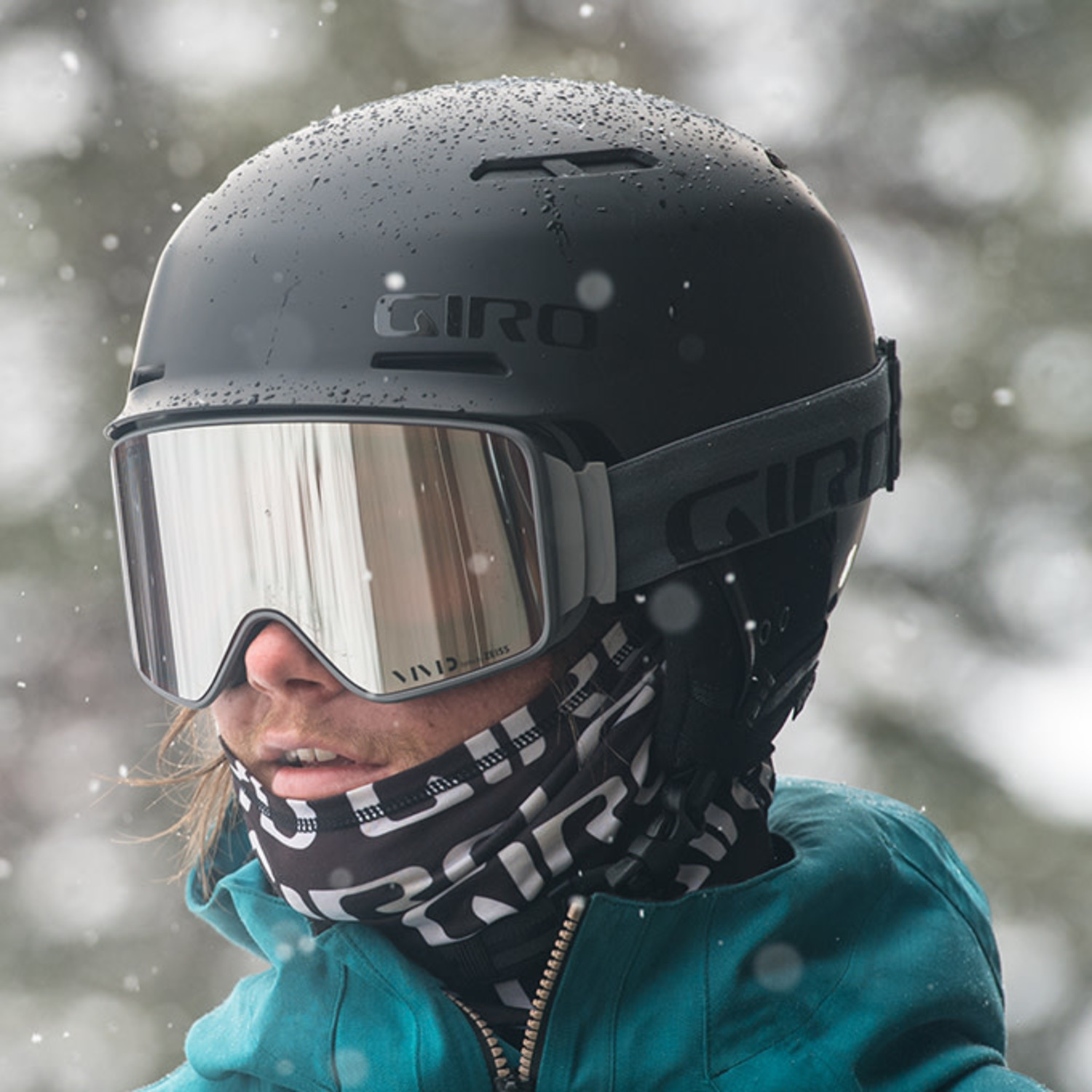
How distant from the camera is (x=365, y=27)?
19.3 feet

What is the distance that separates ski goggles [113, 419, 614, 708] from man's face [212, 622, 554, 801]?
49mm

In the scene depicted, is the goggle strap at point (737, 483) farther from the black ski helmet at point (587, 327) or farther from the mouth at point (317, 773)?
the mouth at point (317, 773)

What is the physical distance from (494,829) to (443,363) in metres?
0.56

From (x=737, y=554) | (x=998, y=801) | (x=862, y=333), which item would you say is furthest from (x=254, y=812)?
(x=998, y=801)

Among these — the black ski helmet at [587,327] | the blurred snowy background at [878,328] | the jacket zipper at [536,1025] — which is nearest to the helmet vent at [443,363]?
the black ski helmet at [587,327]

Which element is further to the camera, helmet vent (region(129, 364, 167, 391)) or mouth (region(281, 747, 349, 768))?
helmet vent (region(129, 364, 167, 391))

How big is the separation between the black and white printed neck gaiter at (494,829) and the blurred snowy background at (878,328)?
418 cm

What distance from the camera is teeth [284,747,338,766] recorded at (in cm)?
178

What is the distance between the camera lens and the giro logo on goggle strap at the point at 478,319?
176 centimetres

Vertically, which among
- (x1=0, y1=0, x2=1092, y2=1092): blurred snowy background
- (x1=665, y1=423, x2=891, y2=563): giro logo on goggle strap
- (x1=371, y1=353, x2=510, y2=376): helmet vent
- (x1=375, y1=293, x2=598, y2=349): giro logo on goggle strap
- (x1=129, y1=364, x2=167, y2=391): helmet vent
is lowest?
(x1=0, y1=0, x2=1092, y2=1092): blurred snowy background

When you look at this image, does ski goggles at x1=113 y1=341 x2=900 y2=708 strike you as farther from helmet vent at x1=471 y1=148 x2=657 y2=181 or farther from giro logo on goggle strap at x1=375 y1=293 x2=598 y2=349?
helmet vent at x1=471 y1=148 x2=657 y2=181

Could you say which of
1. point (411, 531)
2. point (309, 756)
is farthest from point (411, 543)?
point (309, 756)

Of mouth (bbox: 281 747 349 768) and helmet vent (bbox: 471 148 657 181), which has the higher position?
helmet vent (bbox: 471 148 657 181)

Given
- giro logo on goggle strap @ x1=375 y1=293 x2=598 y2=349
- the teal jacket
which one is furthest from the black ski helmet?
the teal jacket
